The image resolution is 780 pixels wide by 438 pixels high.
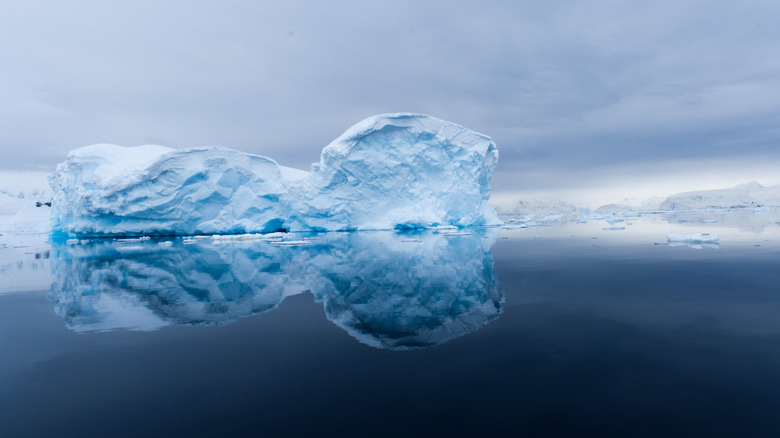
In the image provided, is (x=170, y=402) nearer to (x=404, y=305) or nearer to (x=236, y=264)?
(x=404, y=305)

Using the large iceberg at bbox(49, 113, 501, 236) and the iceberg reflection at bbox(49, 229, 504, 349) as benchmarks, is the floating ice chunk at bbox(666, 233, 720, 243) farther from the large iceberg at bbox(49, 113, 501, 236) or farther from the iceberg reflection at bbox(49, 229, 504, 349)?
the large iceberg at bbox(49, 113, 501, 236)

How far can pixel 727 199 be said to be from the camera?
89.9m

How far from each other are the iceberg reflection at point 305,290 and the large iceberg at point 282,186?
13.3 meters

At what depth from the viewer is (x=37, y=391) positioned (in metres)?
3.17

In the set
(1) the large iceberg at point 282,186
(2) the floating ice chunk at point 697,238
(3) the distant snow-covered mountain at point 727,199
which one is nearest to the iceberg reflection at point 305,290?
(2) the floating ice chunk at point 697,238

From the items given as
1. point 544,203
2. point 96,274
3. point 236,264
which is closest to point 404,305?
point 236,264

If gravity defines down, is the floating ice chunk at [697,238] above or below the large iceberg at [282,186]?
below

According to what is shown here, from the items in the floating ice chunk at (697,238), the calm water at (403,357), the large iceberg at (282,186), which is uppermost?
the large iceberg at (282,186)

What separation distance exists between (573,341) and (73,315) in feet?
23.1

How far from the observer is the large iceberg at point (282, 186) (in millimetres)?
23609

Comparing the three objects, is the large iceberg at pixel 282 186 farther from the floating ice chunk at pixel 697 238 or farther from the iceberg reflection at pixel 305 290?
the floating ice chunk at pixel 697 238

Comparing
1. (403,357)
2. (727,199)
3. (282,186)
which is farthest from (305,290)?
(727,199)

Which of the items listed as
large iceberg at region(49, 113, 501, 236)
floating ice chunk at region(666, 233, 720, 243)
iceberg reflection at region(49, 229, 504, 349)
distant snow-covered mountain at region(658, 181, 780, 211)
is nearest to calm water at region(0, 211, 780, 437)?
iceberg reflection at region(49, 229, 504, 349)

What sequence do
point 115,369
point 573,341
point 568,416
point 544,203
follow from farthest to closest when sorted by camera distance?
point 544,203 → point 573,341 → point 115,369 → point 568,416
